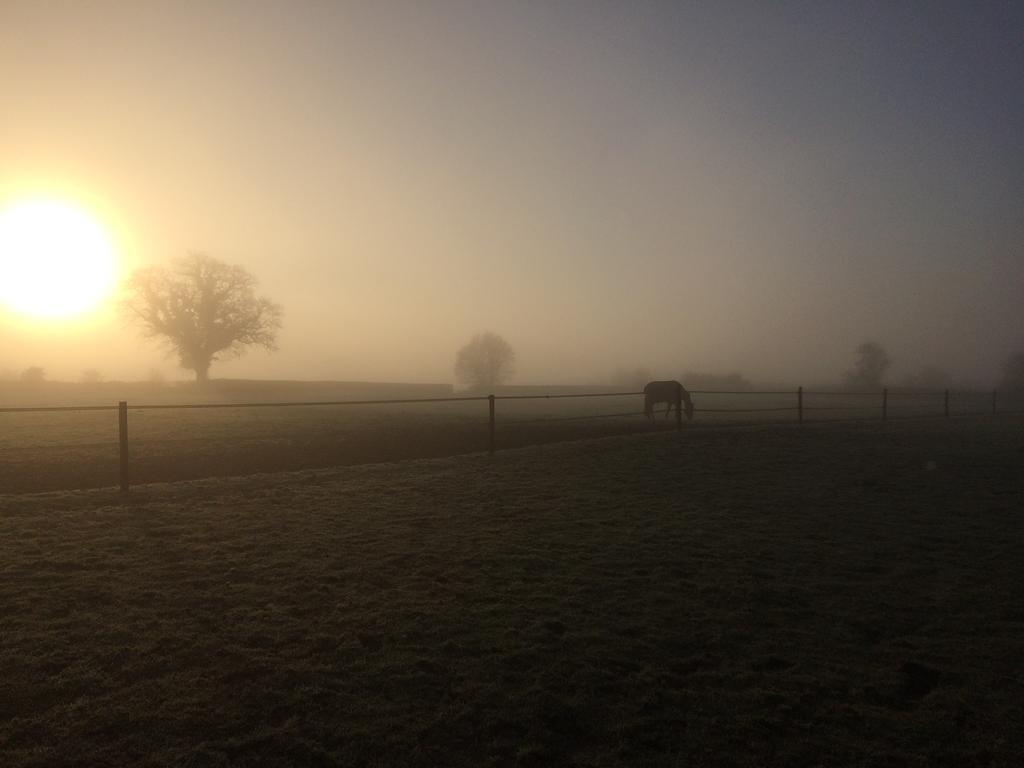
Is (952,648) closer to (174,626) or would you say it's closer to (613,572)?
(613,572)

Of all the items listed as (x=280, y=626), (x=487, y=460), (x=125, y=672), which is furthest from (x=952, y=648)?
(x=487, y=460)

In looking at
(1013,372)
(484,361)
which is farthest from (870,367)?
(484,361)

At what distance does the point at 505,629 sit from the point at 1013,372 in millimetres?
78490

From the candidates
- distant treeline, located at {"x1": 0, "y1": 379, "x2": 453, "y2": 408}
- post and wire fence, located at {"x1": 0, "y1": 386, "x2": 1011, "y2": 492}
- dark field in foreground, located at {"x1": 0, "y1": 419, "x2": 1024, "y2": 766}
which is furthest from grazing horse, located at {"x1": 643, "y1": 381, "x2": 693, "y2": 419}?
distant treeline, located at {"x1": 0, "y1": 379, "x2": 453, "y2": 408}

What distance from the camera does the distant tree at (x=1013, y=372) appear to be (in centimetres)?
6259

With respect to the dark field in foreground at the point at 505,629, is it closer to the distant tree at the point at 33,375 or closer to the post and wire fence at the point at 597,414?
the post and wire fence at the point at 597,414

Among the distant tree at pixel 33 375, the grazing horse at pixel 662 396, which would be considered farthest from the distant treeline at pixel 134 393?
the grazing horse at pixel 662 396

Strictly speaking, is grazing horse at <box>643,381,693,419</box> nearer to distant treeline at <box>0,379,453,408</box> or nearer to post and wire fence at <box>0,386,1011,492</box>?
post and wire fence at <box>0,386,1011,492</box>

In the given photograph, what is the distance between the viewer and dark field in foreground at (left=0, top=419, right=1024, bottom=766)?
355 cm

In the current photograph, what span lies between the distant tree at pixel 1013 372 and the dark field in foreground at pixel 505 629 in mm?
67525

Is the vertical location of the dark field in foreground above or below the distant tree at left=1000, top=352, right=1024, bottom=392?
below

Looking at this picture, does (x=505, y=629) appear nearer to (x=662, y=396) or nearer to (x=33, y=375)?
(x=662, y=396)

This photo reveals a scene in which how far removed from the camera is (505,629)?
492cm

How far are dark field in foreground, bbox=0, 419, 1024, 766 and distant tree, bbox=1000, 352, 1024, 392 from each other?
67525 mm
